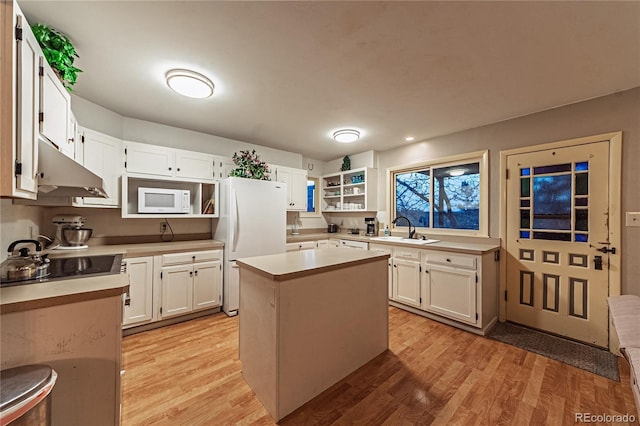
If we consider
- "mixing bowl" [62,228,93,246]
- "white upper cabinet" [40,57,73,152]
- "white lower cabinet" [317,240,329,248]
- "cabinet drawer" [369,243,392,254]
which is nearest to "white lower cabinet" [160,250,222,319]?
"mixing bowl" [62,228,93,246]

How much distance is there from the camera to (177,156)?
3201 millimetres

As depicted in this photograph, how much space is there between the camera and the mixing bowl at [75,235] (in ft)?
8.20

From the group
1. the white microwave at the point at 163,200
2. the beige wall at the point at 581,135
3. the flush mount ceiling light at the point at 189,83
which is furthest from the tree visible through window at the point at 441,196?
the white microwave at the point at 163,200

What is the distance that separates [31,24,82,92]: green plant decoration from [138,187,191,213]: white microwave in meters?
1.36

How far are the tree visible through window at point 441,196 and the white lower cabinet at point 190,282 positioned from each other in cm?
309

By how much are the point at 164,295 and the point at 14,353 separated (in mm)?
1825

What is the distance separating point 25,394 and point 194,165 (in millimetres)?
2873

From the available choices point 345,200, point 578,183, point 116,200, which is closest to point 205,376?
point 116,200

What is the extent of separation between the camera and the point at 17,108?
114 centimetres

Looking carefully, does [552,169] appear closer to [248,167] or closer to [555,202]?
[555,202]

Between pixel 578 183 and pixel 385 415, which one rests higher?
pixel 578 183

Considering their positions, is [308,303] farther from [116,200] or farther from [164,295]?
[116,200]

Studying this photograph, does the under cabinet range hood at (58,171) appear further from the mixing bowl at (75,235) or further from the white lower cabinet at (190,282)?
the white lower cabinet at (190,282)

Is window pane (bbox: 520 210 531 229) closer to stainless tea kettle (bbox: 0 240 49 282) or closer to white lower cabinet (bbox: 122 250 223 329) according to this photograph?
white lower cabinet (bbox: 122 250 223 329)
